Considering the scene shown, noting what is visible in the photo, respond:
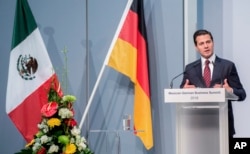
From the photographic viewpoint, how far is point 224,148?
2.37 meters

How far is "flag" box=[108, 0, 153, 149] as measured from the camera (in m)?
4.38

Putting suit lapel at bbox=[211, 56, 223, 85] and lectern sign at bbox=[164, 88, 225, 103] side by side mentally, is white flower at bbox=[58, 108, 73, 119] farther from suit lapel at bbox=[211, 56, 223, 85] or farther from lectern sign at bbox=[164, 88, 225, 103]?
suit lapel at bbox=[211, 56, 223, 85]

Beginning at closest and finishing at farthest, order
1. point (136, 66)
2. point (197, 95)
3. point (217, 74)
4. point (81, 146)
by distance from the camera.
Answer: point (197, 95) < point (81, 146) < point (217, 74) < point (136, 66)

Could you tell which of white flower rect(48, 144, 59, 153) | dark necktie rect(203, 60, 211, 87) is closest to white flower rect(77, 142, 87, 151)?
white flower rect(48, 144, 59, 153)

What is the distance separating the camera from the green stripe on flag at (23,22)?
178 inches

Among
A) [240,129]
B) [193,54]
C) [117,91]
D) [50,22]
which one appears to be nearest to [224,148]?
[240,129]

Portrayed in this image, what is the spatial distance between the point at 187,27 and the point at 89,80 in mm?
1205

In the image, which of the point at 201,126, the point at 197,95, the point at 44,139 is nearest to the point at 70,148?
the point at 44,139

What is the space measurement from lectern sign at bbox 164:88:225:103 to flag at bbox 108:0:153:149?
2004 millimetres

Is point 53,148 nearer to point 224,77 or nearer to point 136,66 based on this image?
point 136,66

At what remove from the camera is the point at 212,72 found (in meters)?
4.15

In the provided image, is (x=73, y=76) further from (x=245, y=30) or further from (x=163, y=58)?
(x=245, y=30)

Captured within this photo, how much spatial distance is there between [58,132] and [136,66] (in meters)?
1.35

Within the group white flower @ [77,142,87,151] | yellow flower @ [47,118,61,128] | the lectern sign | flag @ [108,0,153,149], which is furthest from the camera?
flag @ [108,0,153,149]
